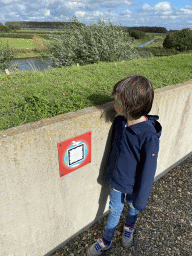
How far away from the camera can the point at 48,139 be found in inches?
70.0

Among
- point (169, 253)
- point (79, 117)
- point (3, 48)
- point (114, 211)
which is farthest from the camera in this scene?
Answer: point (3, 48)

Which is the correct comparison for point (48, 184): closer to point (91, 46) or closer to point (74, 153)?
point (74, 153)

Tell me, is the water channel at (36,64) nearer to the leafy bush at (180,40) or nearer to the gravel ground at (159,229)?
the gravel ground at (159,229)

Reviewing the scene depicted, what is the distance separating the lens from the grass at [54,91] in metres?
1.96

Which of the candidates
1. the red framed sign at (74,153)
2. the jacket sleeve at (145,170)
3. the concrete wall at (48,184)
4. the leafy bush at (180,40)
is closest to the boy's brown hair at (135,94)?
the jacket sleeve at (145,170)

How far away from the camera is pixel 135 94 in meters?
1.72

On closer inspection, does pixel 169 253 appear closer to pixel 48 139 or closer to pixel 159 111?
pixel 159 111

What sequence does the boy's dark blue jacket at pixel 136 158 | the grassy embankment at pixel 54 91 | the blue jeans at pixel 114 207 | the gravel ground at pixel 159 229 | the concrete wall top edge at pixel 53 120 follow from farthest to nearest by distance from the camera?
the gravel ground at pixel 159 229
the blue jeans at pixel 114 207
the grassy embankment at pixel 54 91
the boy's dark blue jacket at pixel 136 158
the concrete wall top edge at pixel 53 120

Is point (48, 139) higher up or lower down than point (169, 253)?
higher up

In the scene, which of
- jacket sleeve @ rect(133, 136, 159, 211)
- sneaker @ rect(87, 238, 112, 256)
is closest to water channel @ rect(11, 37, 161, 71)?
jacket sleeve @ rect(133, 136, 159, 211)

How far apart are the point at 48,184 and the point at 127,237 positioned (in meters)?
1.41

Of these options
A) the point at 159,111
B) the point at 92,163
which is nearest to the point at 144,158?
the point at 92,163

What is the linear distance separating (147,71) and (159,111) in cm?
146

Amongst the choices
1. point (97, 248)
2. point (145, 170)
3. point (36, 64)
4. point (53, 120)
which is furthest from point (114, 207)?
point (36, 64)
